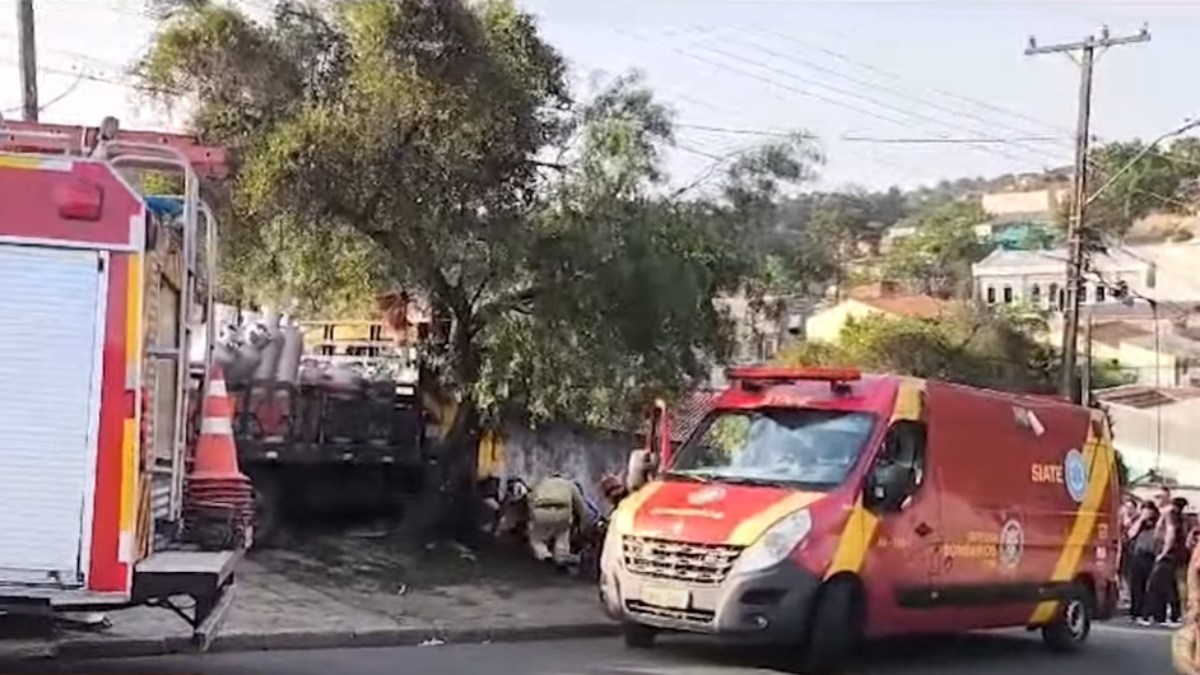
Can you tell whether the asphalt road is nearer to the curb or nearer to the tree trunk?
the curb

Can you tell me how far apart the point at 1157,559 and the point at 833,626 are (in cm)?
929

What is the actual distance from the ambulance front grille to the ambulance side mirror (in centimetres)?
129

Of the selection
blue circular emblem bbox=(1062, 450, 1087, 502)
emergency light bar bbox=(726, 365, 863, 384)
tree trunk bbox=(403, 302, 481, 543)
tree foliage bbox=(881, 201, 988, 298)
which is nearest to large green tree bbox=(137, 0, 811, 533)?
tree trunk bbox=(403, 302, 481, 543)

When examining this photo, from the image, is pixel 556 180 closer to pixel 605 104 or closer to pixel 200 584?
pixel 605 104

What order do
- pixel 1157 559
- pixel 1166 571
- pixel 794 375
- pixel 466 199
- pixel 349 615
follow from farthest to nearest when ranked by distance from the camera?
1. pixel 1157 559
2. pixel 1166 571
3. pixel 466 199
4. pixel 349 615
5. pixel 794 375

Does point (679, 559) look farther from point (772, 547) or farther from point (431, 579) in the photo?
point (431, 579)

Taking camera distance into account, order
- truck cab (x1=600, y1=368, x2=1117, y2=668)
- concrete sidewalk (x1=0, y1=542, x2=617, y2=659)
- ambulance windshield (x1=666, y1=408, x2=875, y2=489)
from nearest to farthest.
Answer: concrete sidewalk (x1=0, y1=542, x2=617, y2=659) → truck cab (x1=600, y1=368, x2=1117, y2=668) → ambulance windshield (x1=666, y1=408, x2=875, y2=489)

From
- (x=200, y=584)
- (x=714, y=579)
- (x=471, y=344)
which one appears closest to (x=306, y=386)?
(x=471, y=344)

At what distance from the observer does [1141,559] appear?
22328mm

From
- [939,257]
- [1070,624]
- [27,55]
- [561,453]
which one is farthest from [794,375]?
[939,257]

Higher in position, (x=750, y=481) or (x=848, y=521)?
(x=750, y=481)

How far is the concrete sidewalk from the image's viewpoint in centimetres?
1354

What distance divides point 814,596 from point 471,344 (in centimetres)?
658

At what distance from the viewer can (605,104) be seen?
19.5 m
